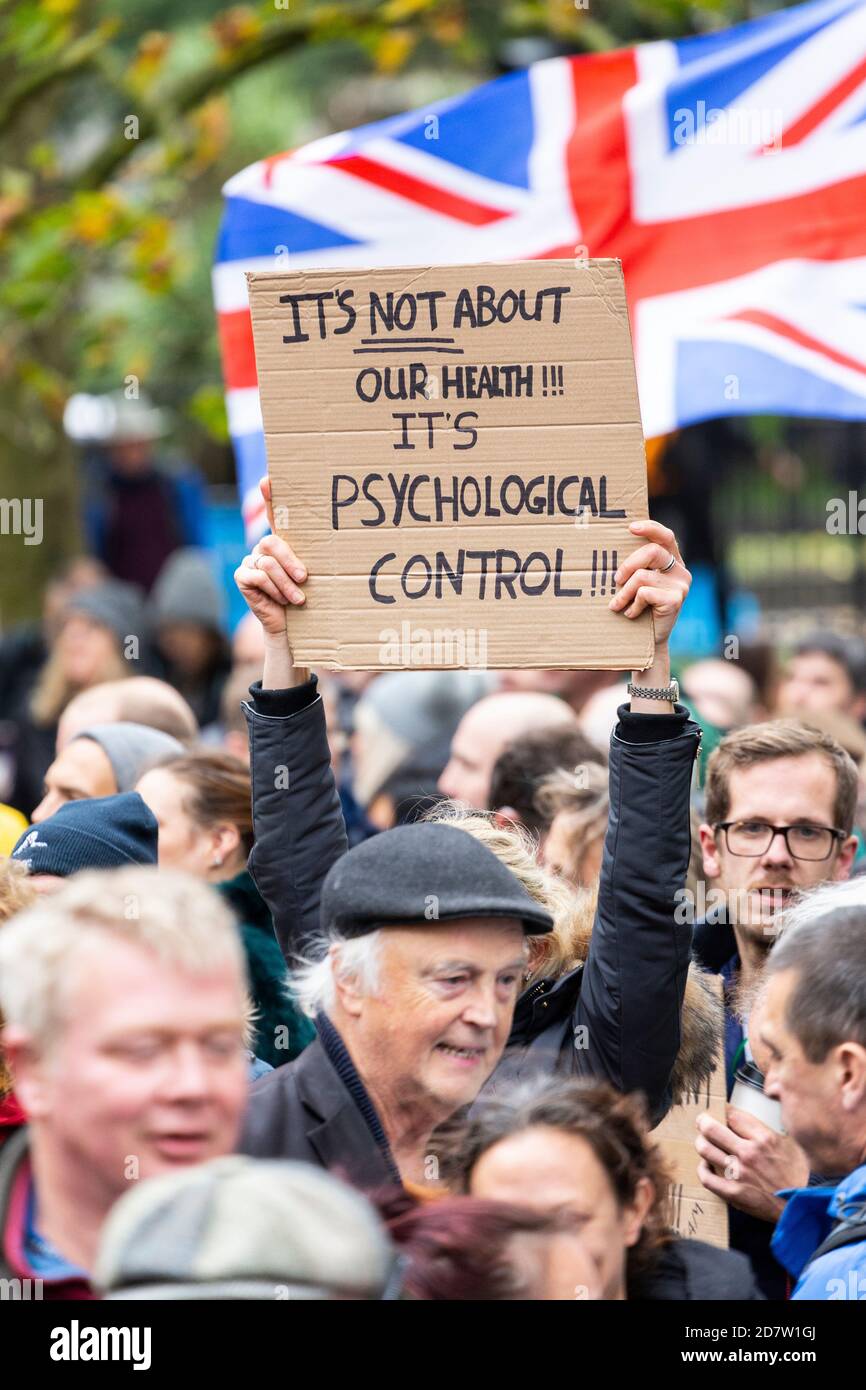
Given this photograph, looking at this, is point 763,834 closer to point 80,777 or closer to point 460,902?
point 460,902

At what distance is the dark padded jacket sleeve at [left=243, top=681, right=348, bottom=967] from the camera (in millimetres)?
3352

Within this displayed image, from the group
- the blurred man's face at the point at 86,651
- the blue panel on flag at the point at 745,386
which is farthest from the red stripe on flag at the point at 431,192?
the blurred man's face at the point at 86,651

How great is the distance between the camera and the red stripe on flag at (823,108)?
537 cm

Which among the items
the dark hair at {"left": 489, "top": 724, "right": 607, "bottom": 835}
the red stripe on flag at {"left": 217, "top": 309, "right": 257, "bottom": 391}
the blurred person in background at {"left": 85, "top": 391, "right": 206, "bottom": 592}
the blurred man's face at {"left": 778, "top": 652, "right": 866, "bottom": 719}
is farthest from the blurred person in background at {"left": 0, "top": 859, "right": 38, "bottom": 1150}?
the blurred person in background at {"left": 85, "top": 391, "right": 206, "bottom": 592}

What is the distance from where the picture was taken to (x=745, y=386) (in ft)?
17.5

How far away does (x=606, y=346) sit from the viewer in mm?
3113

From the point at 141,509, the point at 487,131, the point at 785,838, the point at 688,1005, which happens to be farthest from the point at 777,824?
the point at 141,509

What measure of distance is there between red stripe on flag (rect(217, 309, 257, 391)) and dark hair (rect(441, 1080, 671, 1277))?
3628 mm

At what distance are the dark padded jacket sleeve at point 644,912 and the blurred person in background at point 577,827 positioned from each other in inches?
36.9

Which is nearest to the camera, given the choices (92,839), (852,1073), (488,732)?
(852,1073)

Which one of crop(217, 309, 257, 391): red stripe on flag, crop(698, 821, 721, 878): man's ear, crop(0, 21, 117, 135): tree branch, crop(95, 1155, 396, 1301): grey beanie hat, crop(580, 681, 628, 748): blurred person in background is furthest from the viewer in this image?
crop(0, 21, 117, 135): tree branch

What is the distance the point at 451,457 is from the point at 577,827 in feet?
3.73

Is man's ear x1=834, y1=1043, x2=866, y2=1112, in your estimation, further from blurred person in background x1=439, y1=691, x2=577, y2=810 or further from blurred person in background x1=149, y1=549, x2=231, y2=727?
blurred person in background x1=149, y1=549, x2=231, y2=727
